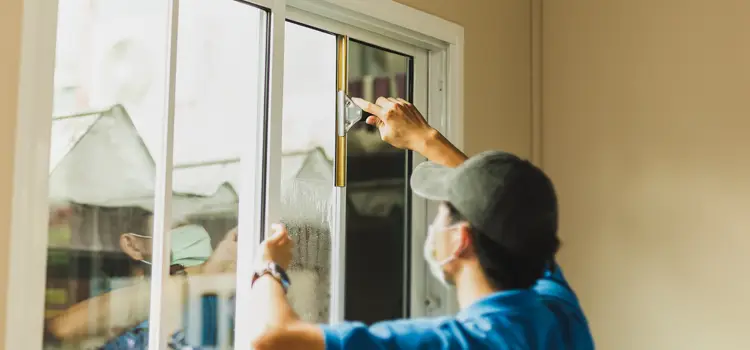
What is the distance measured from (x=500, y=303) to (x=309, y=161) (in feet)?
3.06

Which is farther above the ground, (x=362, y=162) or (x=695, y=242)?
(x=362, y=162)

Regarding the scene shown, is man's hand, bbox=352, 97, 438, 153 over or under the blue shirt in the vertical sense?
over

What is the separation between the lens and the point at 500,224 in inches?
51.4

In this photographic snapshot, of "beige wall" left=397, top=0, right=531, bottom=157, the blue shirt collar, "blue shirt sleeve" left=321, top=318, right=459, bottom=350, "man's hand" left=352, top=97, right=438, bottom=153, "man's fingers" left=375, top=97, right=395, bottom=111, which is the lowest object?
"blue shirt sleeve" left=321, top=318, right=459, bottom=350

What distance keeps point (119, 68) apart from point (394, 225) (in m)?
1.03

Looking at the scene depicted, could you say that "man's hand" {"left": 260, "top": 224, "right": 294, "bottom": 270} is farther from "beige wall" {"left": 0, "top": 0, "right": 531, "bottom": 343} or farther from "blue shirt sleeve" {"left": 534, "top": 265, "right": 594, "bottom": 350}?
"beige wall" {"left": 0, "top": 0, "right": 531, "bottom": 343}

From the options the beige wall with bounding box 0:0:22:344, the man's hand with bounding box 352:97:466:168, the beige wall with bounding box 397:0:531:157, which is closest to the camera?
the beige wall with bounding box 0:0:22:344

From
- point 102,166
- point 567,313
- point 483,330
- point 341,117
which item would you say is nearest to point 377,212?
point 341,117

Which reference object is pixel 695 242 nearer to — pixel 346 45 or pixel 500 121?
pixel 500 121

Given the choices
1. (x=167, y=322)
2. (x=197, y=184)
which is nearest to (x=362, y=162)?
(x=197, y=184)

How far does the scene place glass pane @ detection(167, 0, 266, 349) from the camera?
182cm

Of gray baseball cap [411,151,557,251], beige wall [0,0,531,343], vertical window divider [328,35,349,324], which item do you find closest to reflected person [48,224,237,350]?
vertical window divider [328,35,349,324]

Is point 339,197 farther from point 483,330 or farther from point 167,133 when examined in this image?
point 483,330

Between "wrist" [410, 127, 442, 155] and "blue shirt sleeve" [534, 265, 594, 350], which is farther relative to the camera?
"wrist" [410, 127, 442, 155]
